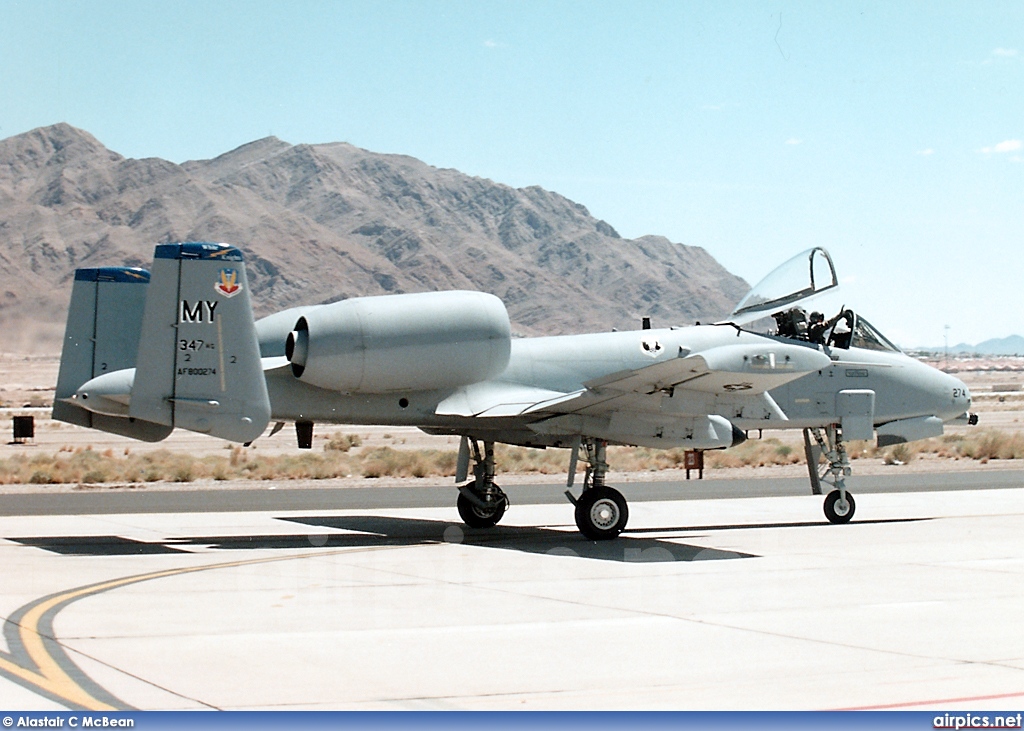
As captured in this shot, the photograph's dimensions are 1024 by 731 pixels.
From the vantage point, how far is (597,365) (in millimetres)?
18125

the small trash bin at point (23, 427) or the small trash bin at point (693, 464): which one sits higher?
the small trash bin at point (23, 427)

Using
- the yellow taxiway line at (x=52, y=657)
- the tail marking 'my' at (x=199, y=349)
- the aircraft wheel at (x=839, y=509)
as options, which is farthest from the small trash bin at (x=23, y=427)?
the yellow taxiway line at (x=52, y=657)

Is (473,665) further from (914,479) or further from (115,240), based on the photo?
(115,240)

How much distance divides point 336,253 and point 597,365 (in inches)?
6768

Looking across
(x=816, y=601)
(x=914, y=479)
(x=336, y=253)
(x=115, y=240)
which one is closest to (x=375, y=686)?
(x=816, y=601)

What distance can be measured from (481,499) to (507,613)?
27.0ft

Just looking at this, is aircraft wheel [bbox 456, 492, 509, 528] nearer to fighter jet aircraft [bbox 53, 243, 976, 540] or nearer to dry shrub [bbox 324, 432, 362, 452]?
fighter jet aircraft [bbox 53, 243, 976, 540]

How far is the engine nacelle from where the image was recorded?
1599cm

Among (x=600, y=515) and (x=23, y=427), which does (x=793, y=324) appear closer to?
(x=600, y=515)

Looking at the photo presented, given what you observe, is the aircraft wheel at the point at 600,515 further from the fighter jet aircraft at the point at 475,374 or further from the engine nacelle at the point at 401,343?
the engine nacelle at the point at 401,343

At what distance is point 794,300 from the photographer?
62.5 feet

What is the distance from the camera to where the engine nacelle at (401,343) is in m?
16.0

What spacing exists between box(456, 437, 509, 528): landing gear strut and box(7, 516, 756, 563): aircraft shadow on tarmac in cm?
23

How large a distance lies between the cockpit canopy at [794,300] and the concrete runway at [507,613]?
10.2ft
